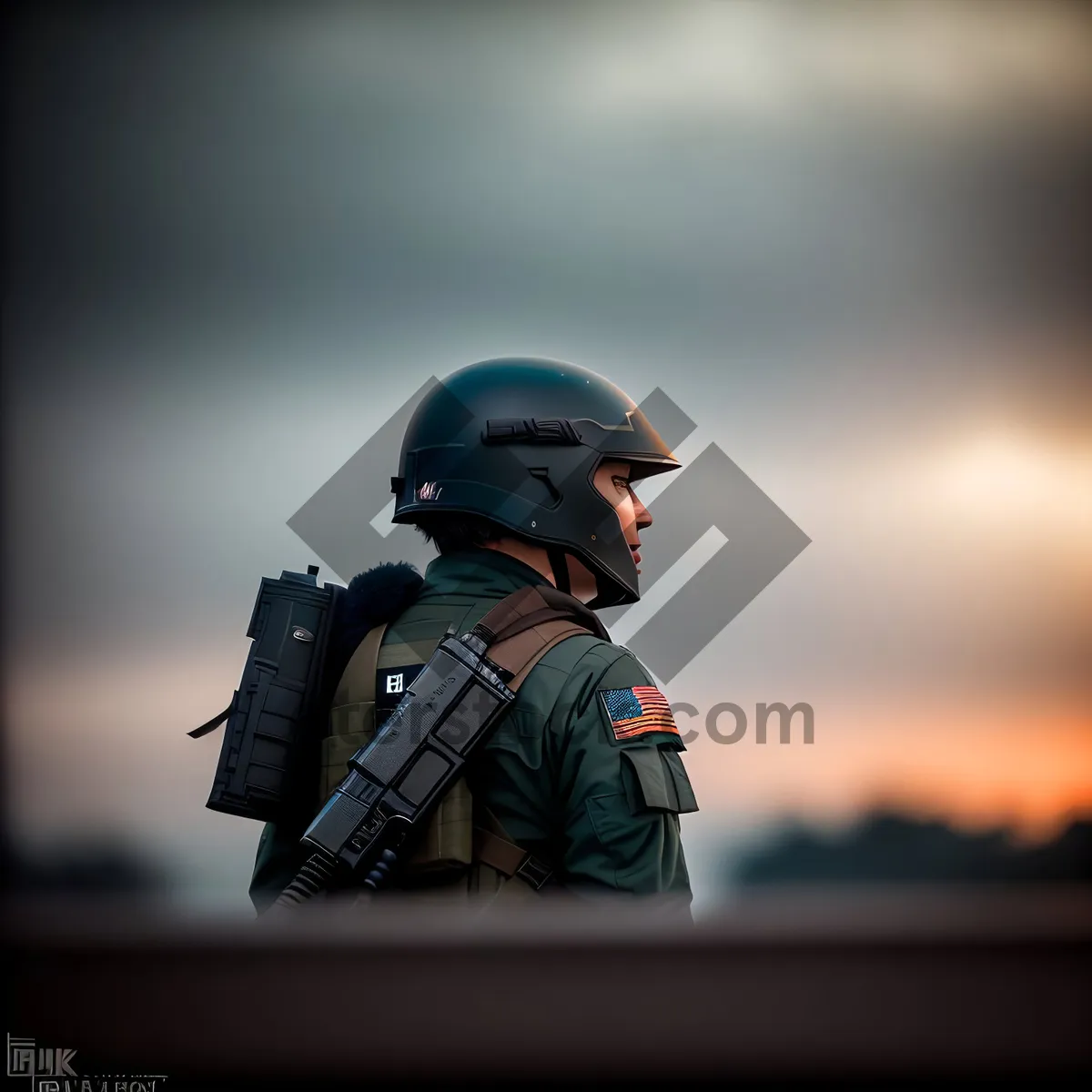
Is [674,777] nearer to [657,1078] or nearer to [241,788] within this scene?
[241,788]

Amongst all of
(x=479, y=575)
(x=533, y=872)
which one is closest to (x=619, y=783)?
(x=533, y=872)

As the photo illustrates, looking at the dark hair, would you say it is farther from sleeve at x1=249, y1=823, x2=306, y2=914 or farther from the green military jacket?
sleeve at x1=249, y1=823, x2=306, y2=914

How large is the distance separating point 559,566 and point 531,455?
40 cm

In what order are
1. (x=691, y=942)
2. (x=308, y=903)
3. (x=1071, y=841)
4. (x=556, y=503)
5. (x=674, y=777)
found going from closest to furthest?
(x=691, y=942)
(x=1071, y=841)
(x=308, y=903)
(x=674, y=777)
(x=556, y=503)

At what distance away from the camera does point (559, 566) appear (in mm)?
3422

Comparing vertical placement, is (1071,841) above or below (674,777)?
below

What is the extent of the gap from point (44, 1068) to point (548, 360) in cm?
333

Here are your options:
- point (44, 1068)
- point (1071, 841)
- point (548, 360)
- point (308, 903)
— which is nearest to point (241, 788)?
point (308, 903)

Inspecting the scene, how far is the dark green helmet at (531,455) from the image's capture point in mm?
3385

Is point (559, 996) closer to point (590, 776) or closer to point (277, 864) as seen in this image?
point (590, 776)

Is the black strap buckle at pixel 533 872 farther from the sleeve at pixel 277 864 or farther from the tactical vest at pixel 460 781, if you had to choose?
the sleeve at pixel 277 864

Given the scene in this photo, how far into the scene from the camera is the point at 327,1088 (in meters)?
0.46

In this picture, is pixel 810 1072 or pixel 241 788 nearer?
pixel 810 1072

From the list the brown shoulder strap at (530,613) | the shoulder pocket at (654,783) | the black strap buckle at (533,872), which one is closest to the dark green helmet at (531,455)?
the brown shoulder strap at (530,613)
